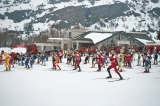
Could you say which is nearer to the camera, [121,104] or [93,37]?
[121,104]

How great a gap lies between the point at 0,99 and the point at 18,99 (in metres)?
0.62

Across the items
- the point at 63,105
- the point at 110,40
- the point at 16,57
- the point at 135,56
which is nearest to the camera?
the point at 63,105

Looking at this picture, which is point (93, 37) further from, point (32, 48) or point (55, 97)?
point (55, 97)

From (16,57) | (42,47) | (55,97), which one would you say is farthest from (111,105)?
(42,47)

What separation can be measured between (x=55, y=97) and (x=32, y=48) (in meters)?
24.9

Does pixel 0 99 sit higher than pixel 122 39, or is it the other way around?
pixel 122 39

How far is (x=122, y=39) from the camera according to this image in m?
39.8

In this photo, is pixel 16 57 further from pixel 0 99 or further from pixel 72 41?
pixel 72 41

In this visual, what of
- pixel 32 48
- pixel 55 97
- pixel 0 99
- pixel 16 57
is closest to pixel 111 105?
pixel 55 97

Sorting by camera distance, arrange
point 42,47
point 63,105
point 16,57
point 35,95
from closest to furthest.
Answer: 1. point 63,105
2. point 35,95
3. point 16,57
4. point 42,47

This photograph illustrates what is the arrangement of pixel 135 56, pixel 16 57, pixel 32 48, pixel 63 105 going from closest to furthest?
pixel 63 105 → pixel 16 57 → pixel 135 56 → pixel 32 48

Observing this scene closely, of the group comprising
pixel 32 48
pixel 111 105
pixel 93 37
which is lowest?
pixel 111 105

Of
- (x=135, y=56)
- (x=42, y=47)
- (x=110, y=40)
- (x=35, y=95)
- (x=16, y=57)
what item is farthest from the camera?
(x=42, y=47)

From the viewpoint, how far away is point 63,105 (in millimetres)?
5445
